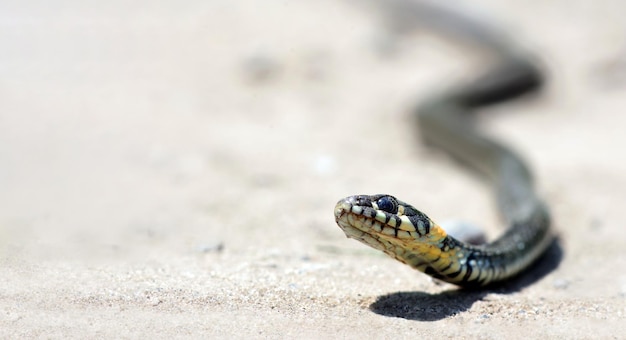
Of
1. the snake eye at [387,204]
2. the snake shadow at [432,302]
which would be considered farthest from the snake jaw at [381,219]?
the snake shadow at [432,302]

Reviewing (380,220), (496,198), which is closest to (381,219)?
(380,220)

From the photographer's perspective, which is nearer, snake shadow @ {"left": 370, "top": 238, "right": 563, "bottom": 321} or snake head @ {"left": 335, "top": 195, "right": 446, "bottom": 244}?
snake head @ {"left": 335, "top": 195, "right": 446, "bottom": 244}

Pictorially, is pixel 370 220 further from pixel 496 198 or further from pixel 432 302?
pixel 496 198

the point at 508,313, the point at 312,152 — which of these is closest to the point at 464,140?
the point at 312,152

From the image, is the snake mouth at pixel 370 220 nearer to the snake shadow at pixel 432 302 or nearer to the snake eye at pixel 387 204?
the snake eye at pixel 387 204

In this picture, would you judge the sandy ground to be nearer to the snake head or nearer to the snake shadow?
the snake shadow

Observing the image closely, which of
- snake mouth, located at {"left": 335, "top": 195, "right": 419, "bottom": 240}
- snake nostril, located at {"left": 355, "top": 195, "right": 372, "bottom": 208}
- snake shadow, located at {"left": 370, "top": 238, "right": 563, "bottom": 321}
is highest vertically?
snake nostril, located at {"left": 355, "top": 195, "right": 372, "bottom": 208}

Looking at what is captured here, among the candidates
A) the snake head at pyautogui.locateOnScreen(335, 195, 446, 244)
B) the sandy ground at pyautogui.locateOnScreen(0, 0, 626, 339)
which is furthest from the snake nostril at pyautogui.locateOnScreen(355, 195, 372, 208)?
the sandy ground at pyautogui.locateOnScreen(0, 0, 626, 339)
